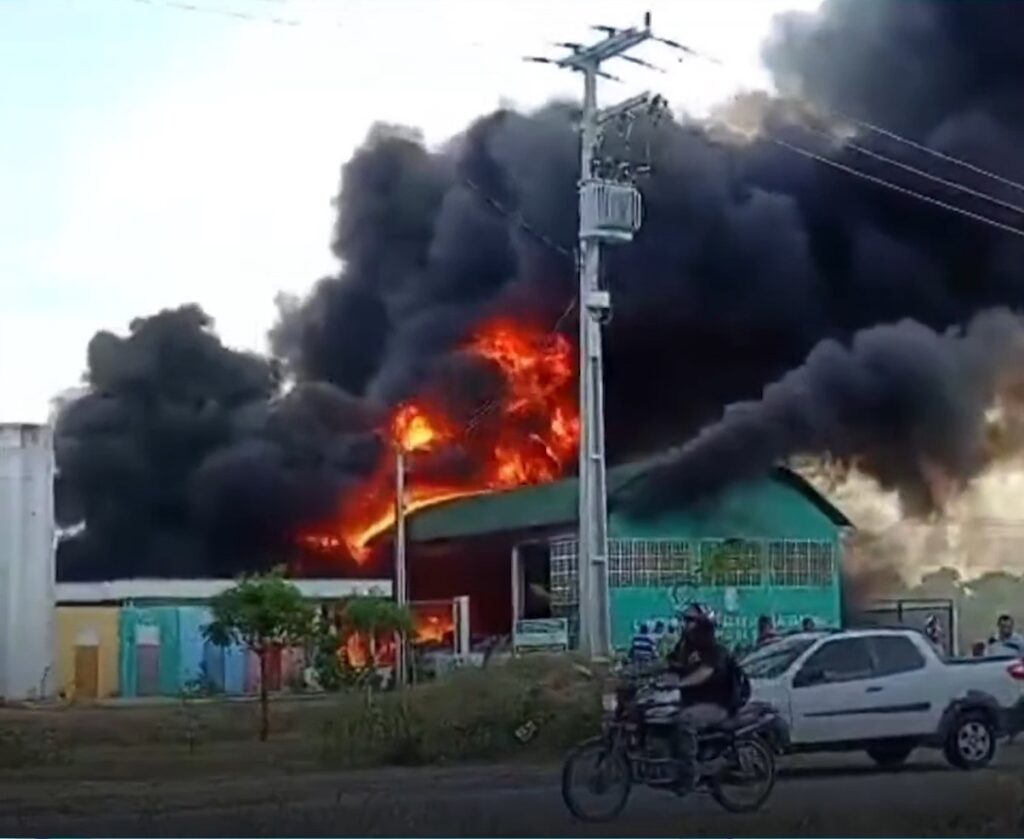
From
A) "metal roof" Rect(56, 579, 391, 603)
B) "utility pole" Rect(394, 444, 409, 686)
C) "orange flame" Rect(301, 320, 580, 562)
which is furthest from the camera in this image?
"orange flame" Rect(301, 320, 580, 562)

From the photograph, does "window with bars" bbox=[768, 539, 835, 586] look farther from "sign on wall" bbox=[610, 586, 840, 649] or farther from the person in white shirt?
the person in white shirt

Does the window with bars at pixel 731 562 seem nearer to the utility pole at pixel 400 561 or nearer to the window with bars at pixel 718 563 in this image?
the window with bars at pixel 718 563

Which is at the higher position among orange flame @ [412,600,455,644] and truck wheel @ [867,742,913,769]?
orange flame @ [412,600,455,644]

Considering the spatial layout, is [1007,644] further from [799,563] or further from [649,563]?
[649,563]

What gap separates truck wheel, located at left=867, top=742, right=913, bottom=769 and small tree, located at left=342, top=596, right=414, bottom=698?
13.7m

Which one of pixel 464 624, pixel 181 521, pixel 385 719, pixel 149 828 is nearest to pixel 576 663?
pixel 385 719

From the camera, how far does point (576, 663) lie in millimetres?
23109

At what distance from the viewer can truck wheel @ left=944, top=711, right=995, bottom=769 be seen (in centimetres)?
1944

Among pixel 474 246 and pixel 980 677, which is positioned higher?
pixel 474 246

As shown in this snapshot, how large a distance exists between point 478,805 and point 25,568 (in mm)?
24256

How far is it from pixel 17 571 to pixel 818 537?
637 inches

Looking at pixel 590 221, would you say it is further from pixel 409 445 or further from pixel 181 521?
pixel 181 521

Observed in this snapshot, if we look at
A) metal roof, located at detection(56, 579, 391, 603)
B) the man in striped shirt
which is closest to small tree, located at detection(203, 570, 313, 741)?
the man in striped shirt

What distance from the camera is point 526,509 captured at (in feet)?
136
